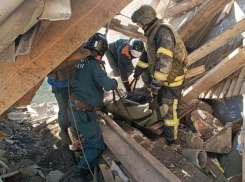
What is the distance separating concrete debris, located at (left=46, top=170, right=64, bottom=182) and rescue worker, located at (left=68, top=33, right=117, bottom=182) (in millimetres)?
258

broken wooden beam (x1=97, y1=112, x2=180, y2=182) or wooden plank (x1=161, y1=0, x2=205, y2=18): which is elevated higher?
wooden plank (x1=161, y1=0, x2=205, y2=18)

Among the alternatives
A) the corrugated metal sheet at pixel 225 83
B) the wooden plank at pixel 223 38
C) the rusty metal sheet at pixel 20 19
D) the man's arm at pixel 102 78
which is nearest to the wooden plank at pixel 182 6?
the corrugated metal sheet at pixel 225 83

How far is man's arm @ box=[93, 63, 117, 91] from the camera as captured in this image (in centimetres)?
305

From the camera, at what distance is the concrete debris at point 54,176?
349cm

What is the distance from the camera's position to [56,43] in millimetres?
1848

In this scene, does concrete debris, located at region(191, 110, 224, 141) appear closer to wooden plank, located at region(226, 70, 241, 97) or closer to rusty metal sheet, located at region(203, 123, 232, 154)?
rusty metal sheet, located at region(203, 123, 232, 154)

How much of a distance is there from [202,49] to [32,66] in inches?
133

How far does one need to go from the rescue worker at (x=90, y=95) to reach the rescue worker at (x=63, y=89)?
432 millimetres

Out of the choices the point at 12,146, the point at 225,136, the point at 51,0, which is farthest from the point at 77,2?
the point at 12,146

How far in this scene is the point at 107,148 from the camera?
11.7ft

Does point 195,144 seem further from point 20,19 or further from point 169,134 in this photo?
point 20,19

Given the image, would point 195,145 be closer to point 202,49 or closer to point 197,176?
point 197,176

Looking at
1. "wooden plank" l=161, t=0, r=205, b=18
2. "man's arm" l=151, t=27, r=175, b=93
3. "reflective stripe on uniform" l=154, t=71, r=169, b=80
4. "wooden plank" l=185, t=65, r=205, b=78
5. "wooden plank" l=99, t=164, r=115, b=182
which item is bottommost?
"wooden plank" l=99, t=164, r=115, b=182

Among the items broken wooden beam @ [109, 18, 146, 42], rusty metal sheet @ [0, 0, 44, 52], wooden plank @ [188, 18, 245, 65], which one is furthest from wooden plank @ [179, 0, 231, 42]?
rusty metal sheet @ [0, 0, 44, 52]
